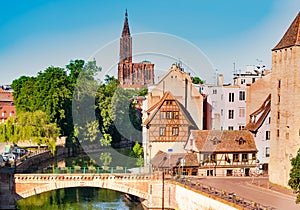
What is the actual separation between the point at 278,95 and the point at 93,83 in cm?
3422

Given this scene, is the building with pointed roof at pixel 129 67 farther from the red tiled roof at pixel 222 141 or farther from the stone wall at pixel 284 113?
the stone wall at pixel 284 113

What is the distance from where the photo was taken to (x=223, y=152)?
161 ft

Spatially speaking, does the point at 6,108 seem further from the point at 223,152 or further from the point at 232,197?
the point at 232,197

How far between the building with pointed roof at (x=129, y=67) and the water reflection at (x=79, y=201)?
3793cm

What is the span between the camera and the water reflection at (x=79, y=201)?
4238 centimetres

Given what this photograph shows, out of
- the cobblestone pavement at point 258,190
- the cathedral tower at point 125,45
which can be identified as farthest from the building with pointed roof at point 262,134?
the cathedral tower at point 125,45

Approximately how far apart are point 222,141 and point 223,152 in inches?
44.4

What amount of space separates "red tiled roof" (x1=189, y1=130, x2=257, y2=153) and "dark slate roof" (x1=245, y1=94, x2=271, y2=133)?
1.11 m

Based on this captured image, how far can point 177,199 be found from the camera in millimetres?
40438

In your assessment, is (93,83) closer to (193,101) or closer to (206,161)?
(193,101)

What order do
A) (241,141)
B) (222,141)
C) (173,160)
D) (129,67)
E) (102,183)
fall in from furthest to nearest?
(129,67) < (241,141) < (222,141) < (173,160) < (102,183)

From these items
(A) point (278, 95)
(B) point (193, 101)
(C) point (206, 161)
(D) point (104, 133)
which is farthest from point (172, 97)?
(D) point (104, 133)

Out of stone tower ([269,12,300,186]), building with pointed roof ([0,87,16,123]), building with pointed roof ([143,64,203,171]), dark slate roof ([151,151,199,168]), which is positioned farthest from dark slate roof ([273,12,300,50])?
building with pointed roof ([0,87,16,123])

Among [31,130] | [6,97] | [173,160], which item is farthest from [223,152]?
[6,97]
